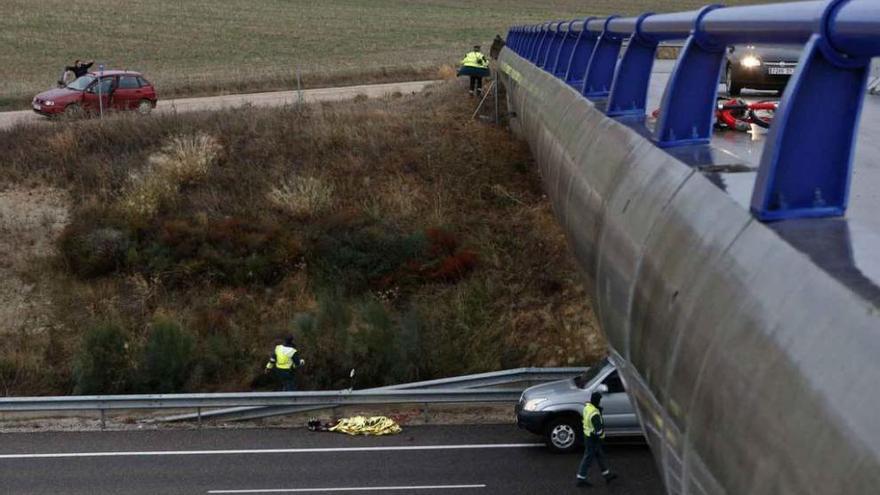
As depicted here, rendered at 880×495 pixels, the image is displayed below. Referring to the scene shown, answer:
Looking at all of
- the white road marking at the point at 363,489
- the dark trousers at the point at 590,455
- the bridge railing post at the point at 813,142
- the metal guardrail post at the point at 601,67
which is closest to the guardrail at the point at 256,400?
the white road marking at the point at 363,489

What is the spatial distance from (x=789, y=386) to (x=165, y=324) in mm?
16886

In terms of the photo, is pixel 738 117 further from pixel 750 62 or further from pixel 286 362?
pixel 286 362

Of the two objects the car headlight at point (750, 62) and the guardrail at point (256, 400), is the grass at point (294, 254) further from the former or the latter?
the car headlight at point (750, 62)

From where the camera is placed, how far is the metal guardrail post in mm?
11227

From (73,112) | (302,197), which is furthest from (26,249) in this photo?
(73,112)

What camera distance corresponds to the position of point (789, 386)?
124 inches

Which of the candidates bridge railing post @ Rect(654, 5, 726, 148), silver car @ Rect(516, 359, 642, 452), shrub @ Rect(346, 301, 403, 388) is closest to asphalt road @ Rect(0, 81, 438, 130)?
shrub @ Rect(346, 301, 403, 388)

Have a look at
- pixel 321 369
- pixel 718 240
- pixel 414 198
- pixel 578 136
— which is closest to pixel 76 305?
pixel 321 369

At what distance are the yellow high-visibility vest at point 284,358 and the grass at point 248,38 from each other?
25167 millimetres

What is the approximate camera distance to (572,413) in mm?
14586

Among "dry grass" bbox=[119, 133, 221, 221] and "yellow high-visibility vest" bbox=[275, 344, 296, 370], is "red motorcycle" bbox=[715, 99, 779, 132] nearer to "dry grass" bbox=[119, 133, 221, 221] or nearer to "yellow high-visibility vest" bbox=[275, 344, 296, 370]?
"yellow high-visibility vest" bbox=[275, 344, 296, 370]

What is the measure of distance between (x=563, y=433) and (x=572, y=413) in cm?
30

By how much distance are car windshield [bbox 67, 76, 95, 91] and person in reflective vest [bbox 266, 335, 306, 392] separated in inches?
680

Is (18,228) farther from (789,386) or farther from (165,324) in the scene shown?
(789,386)
